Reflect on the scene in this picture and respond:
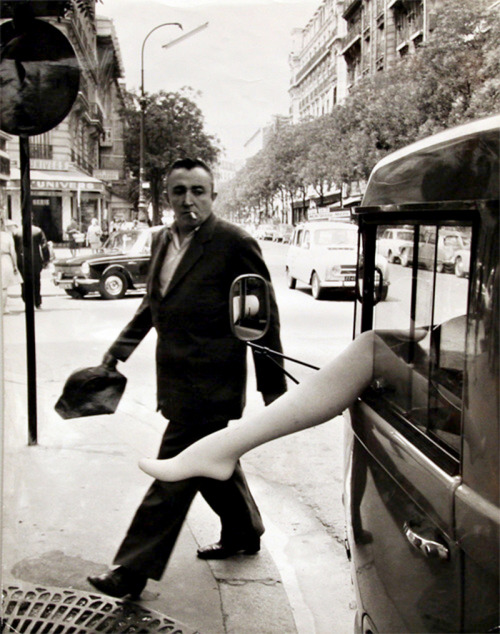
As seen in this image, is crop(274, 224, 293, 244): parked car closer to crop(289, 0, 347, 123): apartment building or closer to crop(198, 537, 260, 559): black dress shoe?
crop(289, 0, 347, 123): apartment building

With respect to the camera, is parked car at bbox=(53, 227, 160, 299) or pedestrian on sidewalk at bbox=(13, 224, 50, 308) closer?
parked car at bbox=(53, 227, 160, 299)

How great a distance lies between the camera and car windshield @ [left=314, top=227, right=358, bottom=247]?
576cm

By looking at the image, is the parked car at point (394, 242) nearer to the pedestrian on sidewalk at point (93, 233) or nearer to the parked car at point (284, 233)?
the pedestrian on sidewalk at point (93, 233)

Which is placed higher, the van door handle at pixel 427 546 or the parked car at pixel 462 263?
the parked car at pixel 462 263

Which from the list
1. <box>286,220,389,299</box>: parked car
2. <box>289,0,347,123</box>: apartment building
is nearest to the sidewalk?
<box>289,0,347,123</box>: apartment building

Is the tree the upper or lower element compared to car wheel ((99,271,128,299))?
upper

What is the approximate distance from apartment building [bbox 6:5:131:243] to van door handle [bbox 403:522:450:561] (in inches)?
80.7

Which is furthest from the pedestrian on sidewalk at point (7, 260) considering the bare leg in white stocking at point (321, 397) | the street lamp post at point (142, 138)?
the bare leg in white stocking at point (321, 397)

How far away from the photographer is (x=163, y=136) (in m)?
2.81

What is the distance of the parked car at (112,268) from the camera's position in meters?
2.98

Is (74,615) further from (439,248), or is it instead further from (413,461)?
(439,248)

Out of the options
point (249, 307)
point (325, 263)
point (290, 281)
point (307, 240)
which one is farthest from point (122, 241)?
point (325, 263)

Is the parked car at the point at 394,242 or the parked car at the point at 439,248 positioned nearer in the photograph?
the parked car at the point at 439,248

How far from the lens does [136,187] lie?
9.55 ft
